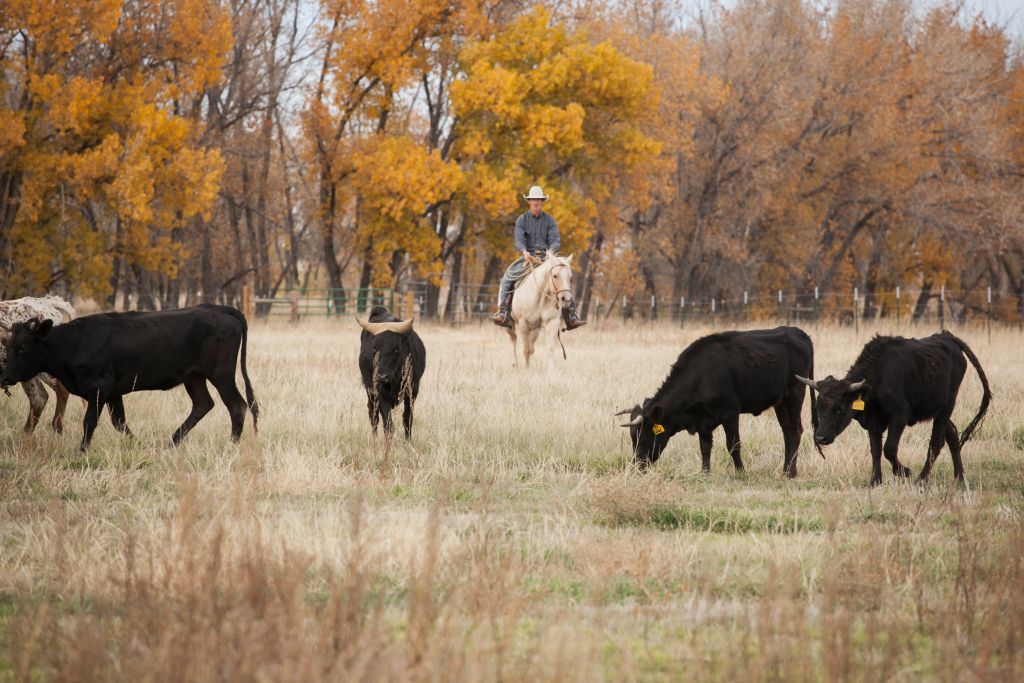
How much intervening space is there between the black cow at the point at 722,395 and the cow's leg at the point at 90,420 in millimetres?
4392

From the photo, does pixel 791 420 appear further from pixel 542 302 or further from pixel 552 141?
pixel 552 141

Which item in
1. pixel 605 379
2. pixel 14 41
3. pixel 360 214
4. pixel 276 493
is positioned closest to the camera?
pixel 276 493

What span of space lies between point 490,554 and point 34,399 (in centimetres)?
662

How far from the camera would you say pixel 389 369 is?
32.6 ft

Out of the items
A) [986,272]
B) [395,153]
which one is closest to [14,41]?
[395,153]

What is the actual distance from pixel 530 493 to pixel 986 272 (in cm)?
4356

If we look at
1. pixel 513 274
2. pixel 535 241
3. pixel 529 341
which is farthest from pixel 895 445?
pixel 513 274

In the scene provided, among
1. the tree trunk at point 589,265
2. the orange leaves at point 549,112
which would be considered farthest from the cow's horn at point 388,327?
the tree trunk at point 589,265

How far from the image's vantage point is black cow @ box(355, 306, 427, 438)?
9.86m

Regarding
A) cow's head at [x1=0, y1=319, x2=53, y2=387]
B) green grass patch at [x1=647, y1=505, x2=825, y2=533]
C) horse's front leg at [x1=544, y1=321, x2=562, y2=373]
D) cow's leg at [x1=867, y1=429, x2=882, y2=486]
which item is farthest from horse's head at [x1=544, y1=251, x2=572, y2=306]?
green grass patch at [x1=647, y1=505, x2=825, y2=533]

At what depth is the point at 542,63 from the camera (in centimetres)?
3412

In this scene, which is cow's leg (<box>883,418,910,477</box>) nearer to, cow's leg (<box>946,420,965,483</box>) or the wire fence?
cow's leg (<box>946,420,965,483</box>)

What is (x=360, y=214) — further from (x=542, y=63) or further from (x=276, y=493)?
(x=276, y=493)

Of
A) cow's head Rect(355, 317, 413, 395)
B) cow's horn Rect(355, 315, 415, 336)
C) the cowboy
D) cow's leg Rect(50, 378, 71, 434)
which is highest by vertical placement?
the cowboy
